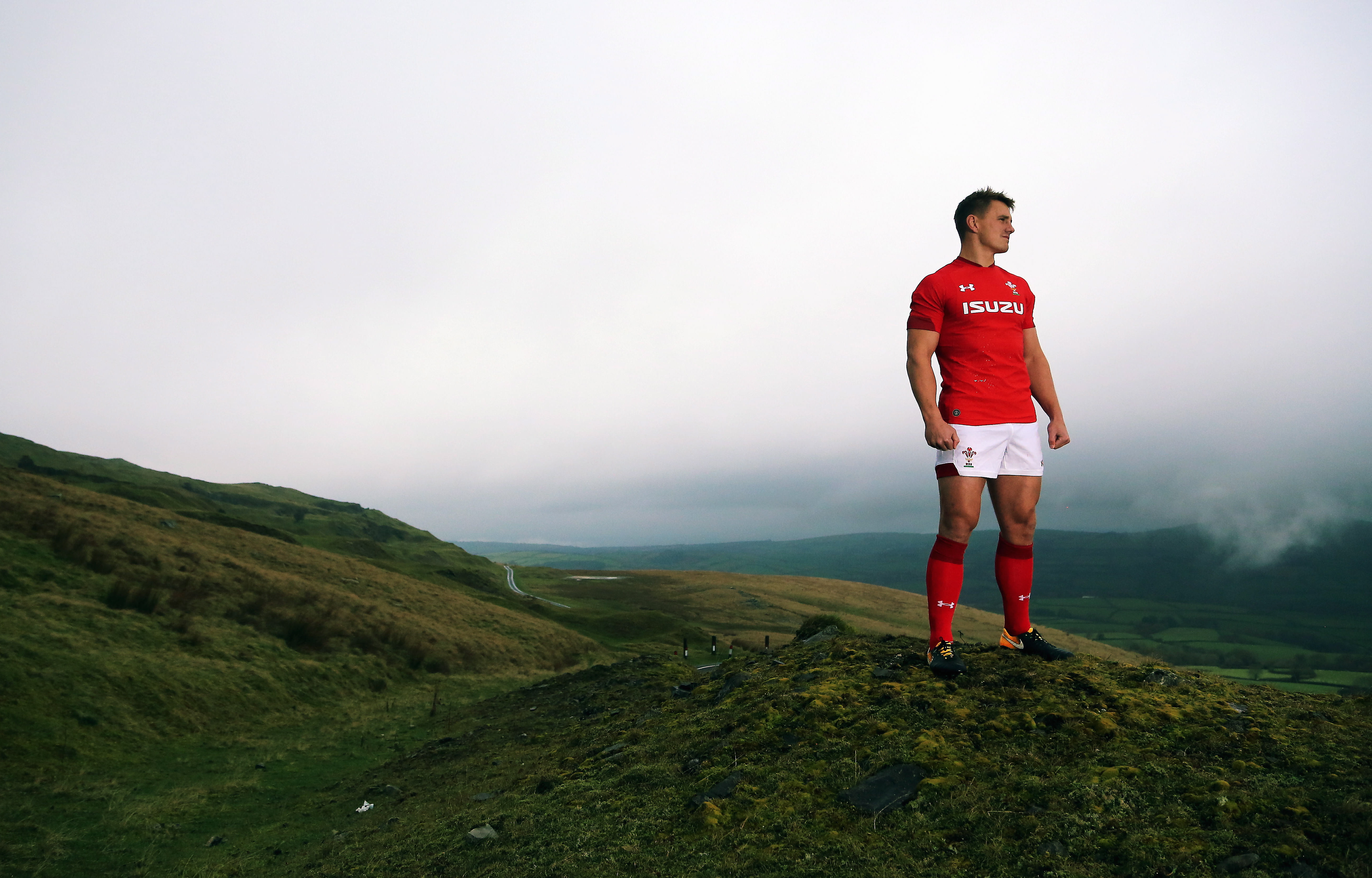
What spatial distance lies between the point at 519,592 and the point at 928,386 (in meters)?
89.5

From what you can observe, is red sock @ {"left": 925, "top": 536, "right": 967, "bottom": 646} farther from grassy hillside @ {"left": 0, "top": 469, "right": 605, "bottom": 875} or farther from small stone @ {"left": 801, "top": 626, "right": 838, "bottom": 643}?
grassy hillside @ {"left": 0, "top": 469, "right": 605, "bottom": 875}

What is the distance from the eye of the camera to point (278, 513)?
11344cm

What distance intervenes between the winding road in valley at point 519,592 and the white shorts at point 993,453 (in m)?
62.9

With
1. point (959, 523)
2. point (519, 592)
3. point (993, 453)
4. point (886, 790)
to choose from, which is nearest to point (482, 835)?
point (886, 790)

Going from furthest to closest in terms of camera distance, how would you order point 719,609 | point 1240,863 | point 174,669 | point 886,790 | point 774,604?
point 774,604, point 719,609, point 174,669, point 886,790, point 1240,863

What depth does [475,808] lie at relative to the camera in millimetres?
8195

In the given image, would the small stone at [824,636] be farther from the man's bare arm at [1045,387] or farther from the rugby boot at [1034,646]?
the man's bare arm at [1045,387]

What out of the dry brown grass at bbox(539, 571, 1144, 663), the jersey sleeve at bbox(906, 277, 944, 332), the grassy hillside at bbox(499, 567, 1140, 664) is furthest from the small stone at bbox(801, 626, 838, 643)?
the dry brown grass at bbox(539, 571, 1144, 663)

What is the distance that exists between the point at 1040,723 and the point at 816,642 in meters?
5.86

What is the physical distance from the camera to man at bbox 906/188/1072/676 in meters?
6.71

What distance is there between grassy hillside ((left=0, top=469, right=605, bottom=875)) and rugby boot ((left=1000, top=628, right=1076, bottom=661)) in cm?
1217

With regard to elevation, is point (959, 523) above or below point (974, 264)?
below

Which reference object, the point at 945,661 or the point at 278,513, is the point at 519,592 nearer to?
the point at 278,513

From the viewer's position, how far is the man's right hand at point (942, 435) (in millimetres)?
6582
